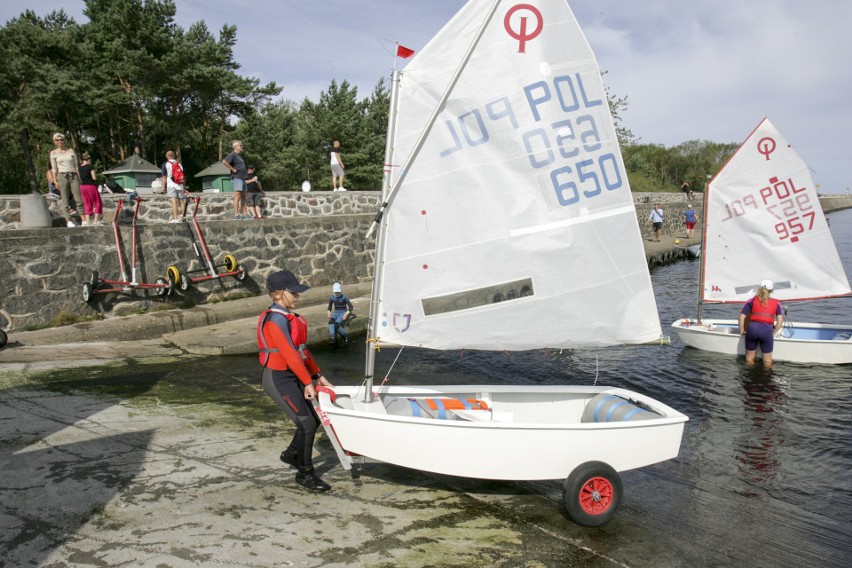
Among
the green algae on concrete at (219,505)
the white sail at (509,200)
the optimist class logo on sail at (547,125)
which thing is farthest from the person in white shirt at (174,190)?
the optimist class logo on sail at (547,125)

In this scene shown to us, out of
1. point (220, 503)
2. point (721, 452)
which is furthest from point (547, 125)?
point (721, 452)

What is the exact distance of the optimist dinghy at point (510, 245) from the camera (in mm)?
4961

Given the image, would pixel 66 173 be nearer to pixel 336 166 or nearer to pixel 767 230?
pixel 336 166

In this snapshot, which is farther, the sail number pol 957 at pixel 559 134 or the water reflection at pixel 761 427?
the water reflection at pixel 761 427

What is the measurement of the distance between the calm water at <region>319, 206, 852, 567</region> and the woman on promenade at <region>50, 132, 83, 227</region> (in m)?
6.20

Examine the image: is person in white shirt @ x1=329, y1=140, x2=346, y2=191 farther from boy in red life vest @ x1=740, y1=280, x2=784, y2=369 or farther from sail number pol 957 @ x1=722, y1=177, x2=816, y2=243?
boy in red life vest @ x1=740, y1=280, x2=784, y2=369

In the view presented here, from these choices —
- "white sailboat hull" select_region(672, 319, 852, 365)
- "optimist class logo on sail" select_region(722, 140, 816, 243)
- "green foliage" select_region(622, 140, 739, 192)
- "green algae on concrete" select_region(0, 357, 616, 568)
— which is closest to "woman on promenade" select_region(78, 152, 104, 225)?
"green algae on concrete" select_region(0, 357, 616, 568)

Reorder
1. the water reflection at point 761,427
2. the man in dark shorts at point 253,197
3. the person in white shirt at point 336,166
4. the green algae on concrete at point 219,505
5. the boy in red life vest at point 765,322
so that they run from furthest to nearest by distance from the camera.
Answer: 1. the person in white shirt at point 336,166
2. the man in dark shorts at point 253,197
3. the boy in red life vest at point 765,322
4. the water reflection at point 761,427
5. the green algae on concrete at point 219,505

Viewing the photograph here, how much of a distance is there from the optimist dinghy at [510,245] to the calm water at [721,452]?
0.73m

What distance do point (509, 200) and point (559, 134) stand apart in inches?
29.7

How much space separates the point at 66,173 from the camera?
11.9 m

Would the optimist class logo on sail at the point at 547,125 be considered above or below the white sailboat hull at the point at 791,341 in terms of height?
above

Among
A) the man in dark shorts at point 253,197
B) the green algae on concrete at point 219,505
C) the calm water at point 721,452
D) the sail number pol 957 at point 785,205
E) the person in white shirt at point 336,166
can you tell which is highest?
the person in white shirt at point 336,166

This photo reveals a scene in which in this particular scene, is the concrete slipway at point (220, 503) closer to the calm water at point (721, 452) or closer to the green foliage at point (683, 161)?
the calm water at point (721, 452)
